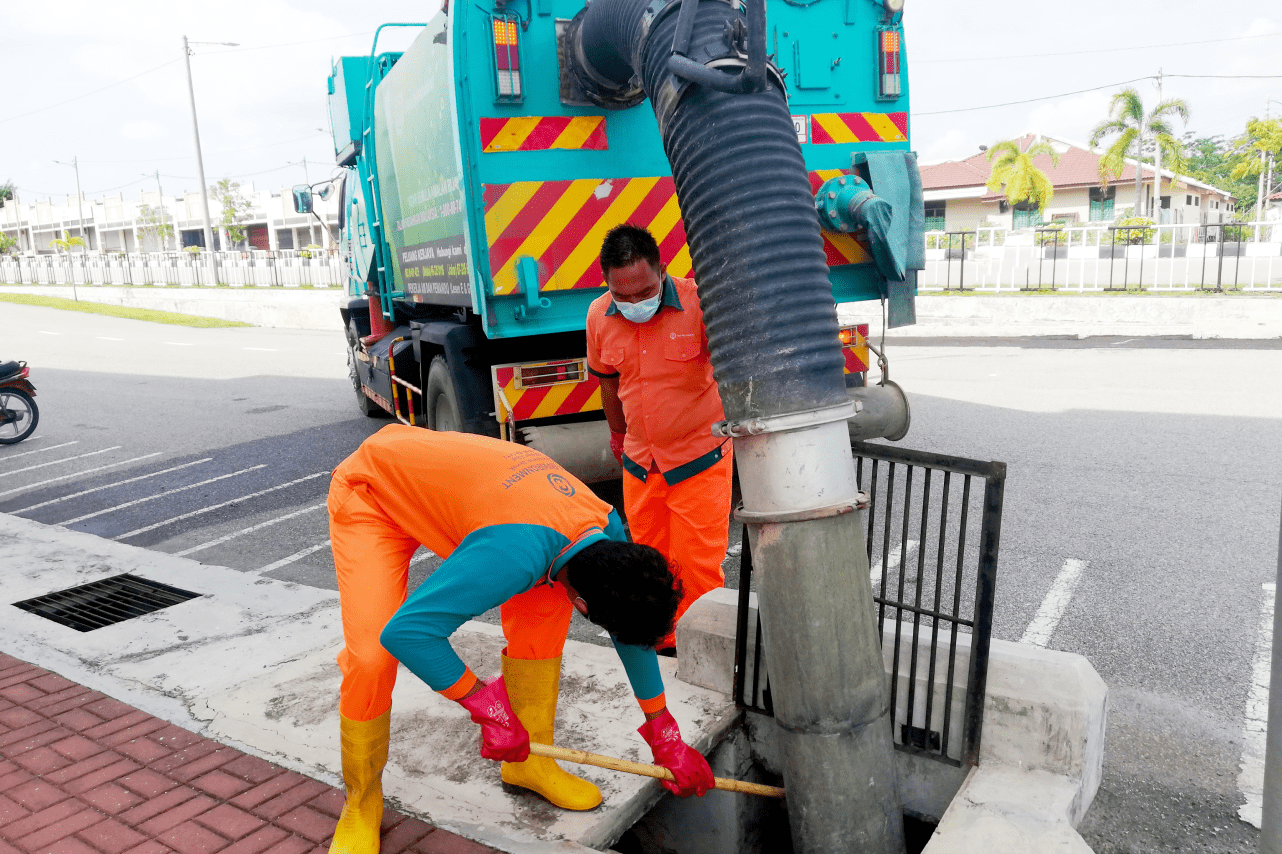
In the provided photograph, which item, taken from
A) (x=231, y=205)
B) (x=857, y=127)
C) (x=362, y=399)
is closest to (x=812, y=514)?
(x=857, y=127)

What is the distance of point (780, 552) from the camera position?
2555mm

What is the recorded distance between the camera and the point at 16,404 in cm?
1037

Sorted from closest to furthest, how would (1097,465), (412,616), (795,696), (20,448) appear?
(412,616) → (795,696) → (1097,465) → (20,448)

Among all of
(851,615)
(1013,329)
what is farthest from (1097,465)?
(1013,329)

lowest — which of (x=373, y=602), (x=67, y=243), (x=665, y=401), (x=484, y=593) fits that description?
(x=373, y=602)

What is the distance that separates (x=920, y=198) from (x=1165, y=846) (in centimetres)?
320

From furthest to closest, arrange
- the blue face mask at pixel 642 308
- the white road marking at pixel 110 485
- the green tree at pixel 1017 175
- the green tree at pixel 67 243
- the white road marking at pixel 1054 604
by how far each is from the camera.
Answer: the green tree at pixel 67 243 → the green tree at pixel 1017 175 → the white road marking at pixel 110 485 → the white road marking at pixel 1054 604 → the blue face mask at pixel 642 308

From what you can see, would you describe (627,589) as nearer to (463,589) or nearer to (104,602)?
(463,589)

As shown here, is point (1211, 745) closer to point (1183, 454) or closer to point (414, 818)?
point (414, 818)

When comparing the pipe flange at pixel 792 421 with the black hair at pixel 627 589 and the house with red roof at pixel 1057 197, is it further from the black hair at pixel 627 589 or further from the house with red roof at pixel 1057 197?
the house with red roof at pixel 1057 197

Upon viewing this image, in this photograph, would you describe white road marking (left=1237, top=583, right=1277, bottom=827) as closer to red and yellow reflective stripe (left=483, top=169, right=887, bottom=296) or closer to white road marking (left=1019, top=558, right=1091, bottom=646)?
white road marking (left=1019, top=558, right=1091, bottom=646)

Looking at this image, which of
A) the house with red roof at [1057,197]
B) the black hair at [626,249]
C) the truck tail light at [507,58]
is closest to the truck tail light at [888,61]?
the truck tail light at [507,58]

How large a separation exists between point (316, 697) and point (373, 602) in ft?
3.53

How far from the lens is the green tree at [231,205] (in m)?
66.7
